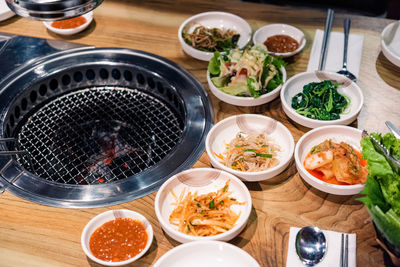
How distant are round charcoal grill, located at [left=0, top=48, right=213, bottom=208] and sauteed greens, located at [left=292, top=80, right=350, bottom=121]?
2.24 feet

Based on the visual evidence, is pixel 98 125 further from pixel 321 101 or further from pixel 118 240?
pixel 321 101

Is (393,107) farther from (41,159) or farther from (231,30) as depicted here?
(41,159)

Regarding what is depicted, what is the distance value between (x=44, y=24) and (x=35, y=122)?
1089 millimetres

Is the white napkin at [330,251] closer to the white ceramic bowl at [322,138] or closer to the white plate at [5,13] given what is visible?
the white ceramic bowl at [322,138]

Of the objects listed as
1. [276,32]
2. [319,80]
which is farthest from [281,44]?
[319,80]

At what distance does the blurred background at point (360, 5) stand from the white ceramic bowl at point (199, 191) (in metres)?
4.16

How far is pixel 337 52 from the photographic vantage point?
3561 mm

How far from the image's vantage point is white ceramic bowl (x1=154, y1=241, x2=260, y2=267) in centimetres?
211

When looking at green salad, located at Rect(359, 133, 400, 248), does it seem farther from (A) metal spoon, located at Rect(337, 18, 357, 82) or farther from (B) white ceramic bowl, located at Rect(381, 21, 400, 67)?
(B) white ceramic bowl, located at Rect(381, 21, 400, 67)

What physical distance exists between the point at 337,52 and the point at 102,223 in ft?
8.03

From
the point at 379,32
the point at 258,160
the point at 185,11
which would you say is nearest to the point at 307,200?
the point at 258,160

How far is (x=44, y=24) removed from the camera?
3.92m

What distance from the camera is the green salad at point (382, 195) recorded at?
1.90 metres

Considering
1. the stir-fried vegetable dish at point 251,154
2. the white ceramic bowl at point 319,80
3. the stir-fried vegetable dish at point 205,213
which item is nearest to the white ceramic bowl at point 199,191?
the stir-fried vegetable dish at point 205,213
